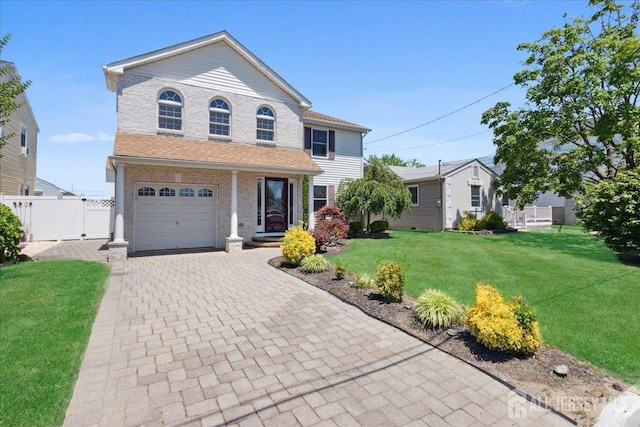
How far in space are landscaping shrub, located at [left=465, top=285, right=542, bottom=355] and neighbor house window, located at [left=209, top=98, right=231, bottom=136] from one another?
12452mm

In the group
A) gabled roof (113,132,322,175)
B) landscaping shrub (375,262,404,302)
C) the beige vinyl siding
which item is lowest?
landscaping shrub (375,262,404,302)

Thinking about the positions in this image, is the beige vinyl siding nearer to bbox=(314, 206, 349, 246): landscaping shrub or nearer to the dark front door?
the dark front door

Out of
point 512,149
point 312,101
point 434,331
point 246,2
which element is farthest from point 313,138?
point 434,331

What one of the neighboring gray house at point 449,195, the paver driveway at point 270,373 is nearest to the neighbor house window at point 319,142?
the neighboring gray house at point 449,195

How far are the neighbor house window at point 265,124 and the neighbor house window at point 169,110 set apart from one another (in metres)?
3.35

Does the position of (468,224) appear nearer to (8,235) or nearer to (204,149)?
(204,149)

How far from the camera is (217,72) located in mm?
13555

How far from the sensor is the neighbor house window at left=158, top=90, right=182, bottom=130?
1250 centimetres

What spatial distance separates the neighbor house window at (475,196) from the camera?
21.8 meters

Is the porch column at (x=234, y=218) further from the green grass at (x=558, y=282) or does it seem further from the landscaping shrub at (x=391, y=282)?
the landscaping shrub at (x=391, y=282)

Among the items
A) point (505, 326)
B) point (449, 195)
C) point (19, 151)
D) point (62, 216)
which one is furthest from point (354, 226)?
point (19, 151)

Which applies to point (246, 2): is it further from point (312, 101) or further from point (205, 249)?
point (205, 249)

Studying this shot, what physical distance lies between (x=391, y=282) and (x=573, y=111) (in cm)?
1730

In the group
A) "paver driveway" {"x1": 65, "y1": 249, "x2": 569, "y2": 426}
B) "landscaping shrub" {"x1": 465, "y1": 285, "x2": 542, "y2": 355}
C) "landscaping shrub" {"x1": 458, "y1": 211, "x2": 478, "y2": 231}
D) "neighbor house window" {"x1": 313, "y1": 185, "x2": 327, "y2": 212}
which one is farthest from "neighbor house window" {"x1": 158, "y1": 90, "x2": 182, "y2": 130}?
"landscaping shrub" {"x1": 458, "y1": 211, "x2": 478, "y2": 231}
